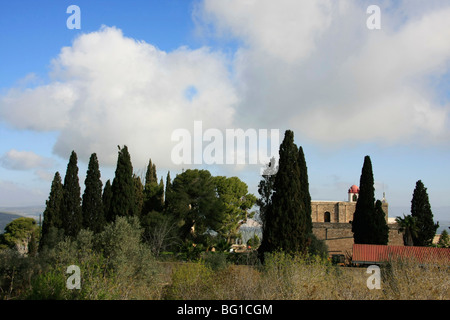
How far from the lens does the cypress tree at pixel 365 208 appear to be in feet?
98.8

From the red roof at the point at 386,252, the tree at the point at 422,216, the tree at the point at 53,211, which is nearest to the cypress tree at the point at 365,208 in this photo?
the red roof at the point at 386,252

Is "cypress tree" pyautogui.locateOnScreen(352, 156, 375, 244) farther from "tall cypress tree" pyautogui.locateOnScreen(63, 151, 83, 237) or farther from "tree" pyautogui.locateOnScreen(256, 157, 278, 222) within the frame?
"tall cypress tree" pyautogui.locateOnScreen(63, 151, 83, 237)

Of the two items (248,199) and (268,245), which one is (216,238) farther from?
(268,245)

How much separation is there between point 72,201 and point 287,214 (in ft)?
46.2

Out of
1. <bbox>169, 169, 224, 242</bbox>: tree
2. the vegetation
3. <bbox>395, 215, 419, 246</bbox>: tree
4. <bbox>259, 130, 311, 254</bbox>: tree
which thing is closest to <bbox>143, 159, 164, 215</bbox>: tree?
the vegetation

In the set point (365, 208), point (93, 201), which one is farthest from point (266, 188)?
point (93, 201)

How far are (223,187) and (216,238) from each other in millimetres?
9414

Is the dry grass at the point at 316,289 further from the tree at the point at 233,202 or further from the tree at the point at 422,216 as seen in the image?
the tree at the point at 233,202

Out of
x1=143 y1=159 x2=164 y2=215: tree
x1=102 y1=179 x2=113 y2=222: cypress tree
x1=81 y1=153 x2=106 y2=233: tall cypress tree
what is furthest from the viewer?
x1=143 y1=159 x2=164 y2=215: tree

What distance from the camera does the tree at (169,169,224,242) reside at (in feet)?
120

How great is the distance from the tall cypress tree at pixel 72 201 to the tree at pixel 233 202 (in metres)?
19.7

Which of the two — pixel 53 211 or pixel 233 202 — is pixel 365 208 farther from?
pixel 53 211

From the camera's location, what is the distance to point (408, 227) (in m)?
32.9

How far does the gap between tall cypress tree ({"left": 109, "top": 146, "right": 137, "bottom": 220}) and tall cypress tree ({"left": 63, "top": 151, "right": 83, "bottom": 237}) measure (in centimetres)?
261
